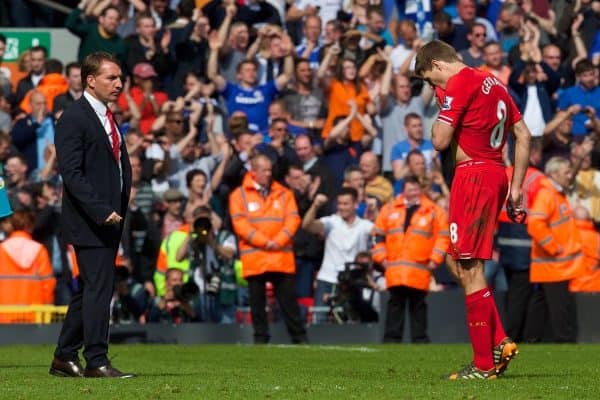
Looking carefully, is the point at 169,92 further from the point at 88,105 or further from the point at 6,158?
the point at 88,105

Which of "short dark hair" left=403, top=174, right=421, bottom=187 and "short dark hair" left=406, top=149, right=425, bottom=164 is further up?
"short dark hair" left=406, top=149, right=425, bottom=164

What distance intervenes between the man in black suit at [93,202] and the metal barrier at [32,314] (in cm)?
745

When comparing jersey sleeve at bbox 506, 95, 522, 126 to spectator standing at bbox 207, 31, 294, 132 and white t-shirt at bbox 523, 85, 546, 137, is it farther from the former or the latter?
spectator standing at bbox 207, 31, 294, 132

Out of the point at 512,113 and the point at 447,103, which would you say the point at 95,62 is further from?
the point at 512,113

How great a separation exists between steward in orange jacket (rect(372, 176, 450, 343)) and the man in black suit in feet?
26.5

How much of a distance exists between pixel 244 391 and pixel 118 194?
2020 millimetres

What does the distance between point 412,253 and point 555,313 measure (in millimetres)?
1848

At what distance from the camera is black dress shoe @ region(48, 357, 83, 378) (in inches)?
464

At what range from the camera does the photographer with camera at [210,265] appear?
20.2 meters

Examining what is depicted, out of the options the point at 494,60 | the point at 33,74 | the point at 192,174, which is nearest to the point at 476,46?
the point at 494,60

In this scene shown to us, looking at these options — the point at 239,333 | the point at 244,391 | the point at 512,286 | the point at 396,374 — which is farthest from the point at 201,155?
the point at 244,391

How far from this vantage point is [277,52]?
939 inches

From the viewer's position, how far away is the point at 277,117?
2281 cm

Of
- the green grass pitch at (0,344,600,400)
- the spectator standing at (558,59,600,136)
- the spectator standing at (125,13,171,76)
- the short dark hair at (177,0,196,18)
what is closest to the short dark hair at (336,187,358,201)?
the green grass pitch at (0,344,600,400)
